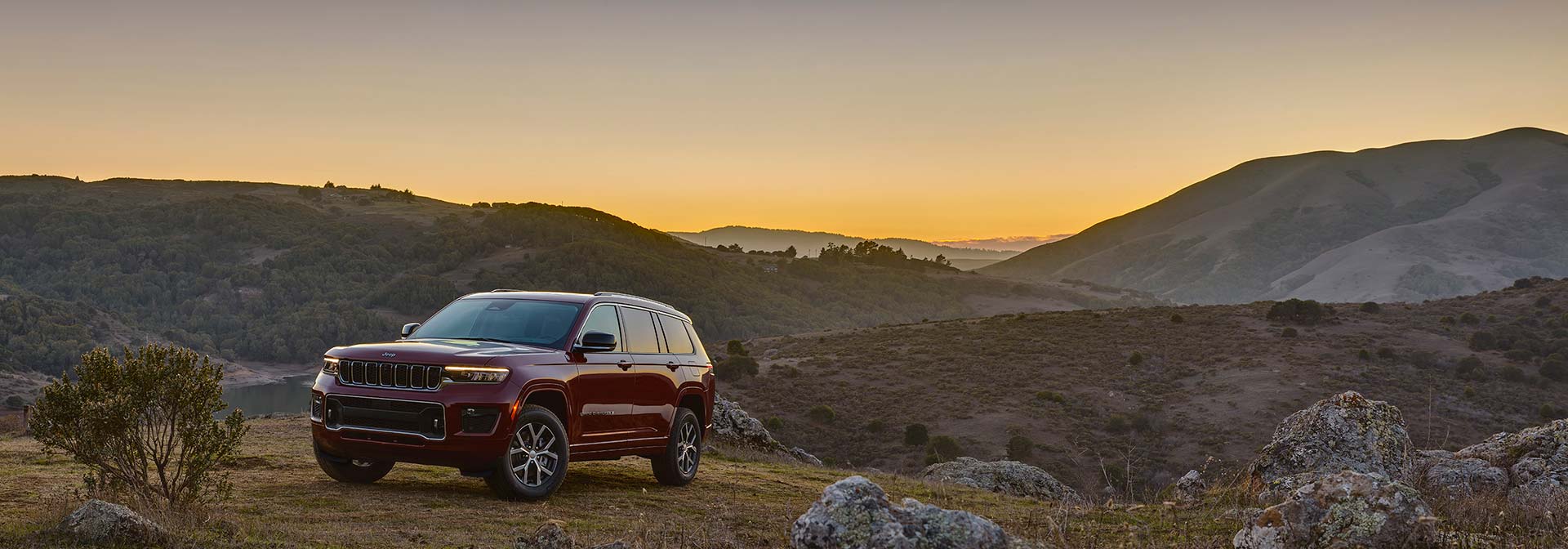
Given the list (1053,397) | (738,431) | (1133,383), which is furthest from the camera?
(1133,383)

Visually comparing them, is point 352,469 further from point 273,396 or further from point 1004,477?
point 273,396

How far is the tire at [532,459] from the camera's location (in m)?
10.0

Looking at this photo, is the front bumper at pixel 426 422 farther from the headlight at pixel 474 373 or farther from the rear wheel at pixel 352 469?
the rear wheel at pixel 352 469

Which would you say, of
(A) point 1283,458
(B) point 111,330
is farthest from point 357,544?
(B) point 111,330

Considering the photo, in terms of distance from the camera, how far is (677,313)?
1301cm

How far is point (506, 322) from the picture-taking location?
11.2 meters

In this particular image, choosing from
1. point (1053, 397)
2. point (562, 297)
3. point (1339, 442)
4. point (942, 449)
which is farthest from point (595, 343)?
point (1053, 397)

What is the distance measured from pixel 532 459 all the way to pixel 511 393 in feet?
2.71

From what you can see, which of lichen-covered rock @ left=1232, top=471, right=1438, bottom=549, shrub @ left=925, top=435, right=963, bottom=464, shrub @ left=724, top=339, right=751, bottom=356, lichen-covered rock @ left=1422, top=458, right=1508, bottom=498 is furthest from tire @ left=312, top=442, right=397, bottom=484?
shrub @ left=724, top=339, right=751, bottom=356

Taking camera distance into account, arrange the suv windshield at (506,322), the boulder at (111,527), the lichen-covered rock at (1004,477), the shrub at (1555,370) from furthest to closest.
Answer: the shrub at (1555,370)
the lichen-covered rock at (1004,477)
the suv windshield at (506,322)
the boulder at (111,527)

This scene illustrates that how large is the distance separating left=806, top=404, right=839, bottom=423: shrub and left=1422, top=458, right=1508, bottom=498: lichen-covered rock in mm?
45127

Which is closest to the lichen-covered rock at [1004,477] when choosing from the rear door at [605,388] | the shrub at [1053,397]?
the rear door at [605,388]

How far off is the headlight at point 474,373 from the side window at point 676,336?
2.93 meters

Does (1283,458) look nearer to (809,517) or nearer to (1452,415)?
(809,517)
